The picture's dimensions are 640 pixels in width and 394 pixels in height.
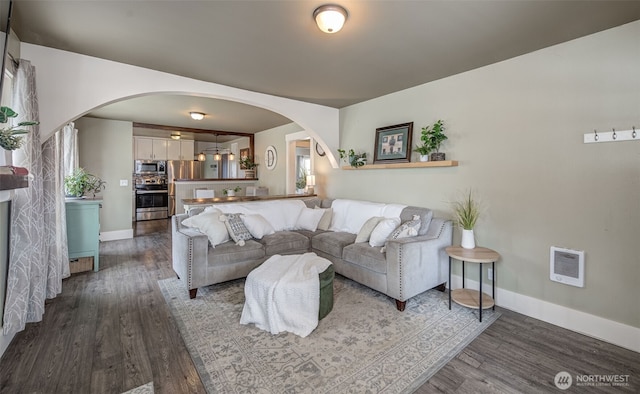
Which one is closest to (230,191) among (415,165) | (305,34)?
(415,165)

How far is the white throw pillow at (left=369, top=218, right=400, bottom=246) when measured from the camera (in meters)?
3.08

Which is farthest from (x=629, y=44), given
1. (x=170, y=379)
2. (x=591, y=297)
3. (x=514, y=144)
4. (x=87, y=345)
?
(x=87, y=345)

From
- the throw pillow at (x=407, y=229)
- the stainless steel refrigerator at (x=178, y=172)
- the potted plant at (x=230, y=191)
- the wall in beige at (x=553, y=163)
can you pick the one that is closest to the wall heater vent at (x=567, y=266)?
the wall in beige at (x=553, y=163)

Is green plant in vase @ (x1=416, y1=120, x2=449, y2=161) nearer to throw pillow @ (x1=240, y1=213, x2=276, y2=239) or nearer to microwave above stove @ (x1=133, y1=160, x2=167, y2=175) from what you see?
throw pillow @ (x1=240, y1=213, x2=276, y2=239)

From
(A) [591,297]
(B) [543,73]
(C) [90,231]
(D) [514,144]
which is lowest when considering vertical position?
(A) [591,297]

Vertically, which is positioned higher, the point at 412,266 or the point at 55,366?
the point at 412,266

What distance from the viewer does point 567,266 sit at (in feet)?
7.98

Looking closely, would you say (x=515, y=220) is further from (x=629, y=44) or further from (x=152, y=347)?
(x=152, y=347)

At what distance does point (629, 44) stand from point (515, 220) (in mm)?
1577

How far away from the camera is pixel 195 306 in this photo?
276 cm

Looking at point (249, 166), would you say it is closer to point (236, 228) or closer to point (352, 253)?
point (236, 228)

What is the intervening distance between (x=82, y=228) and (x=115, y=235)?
221 cm

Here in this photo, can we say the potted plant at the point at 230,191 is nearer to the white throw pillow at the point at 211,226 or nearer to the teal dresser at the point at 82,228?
the teal dresser at the point at 82,228

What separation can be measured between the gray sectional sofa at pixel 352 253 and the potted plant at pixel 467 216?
0.18 meters
